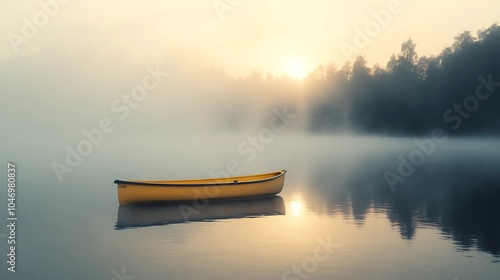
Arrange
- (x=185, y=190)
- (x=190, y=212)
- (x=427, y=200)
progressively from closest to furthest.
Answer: (x=190, y=212) → (x=185, y=190) → (x=427, y=200)

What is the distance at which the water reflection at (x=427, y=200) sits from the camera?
27.5 meters

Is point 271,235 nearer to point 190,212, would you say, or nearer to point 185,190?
point 190,212

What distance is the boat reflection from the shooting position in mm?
29811

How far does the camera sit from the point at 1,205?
34.9 m

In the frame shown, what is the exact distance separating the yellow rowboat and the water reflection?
462 cm

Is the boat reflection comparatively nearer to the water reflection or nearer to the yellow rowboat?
the yellow rowboat

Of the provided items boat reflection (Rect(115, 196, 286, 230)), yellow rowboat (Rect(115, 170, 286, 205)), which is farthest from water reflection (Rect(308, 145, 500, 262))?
yellow rowboat (Rect(115, 170, 286, 205))

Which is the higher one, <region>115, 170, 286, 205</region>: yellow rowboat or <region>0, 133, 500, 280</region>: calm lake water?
<region>115, 170, 286, 205</region>: yellow rowboat

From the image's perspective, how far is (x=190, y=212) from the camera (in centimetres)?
3259

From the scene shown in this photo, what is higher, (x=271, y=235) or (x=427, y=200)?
(x=427, y=200)

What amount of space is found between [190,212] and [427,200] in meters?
17.8

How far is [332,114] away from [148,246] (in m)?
170

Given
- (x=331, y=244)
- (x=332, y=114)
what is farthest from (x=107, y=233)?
(x=332, y=114)

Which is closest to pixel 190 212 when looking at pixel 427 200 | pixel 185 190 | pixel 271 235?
pixel 185 190
